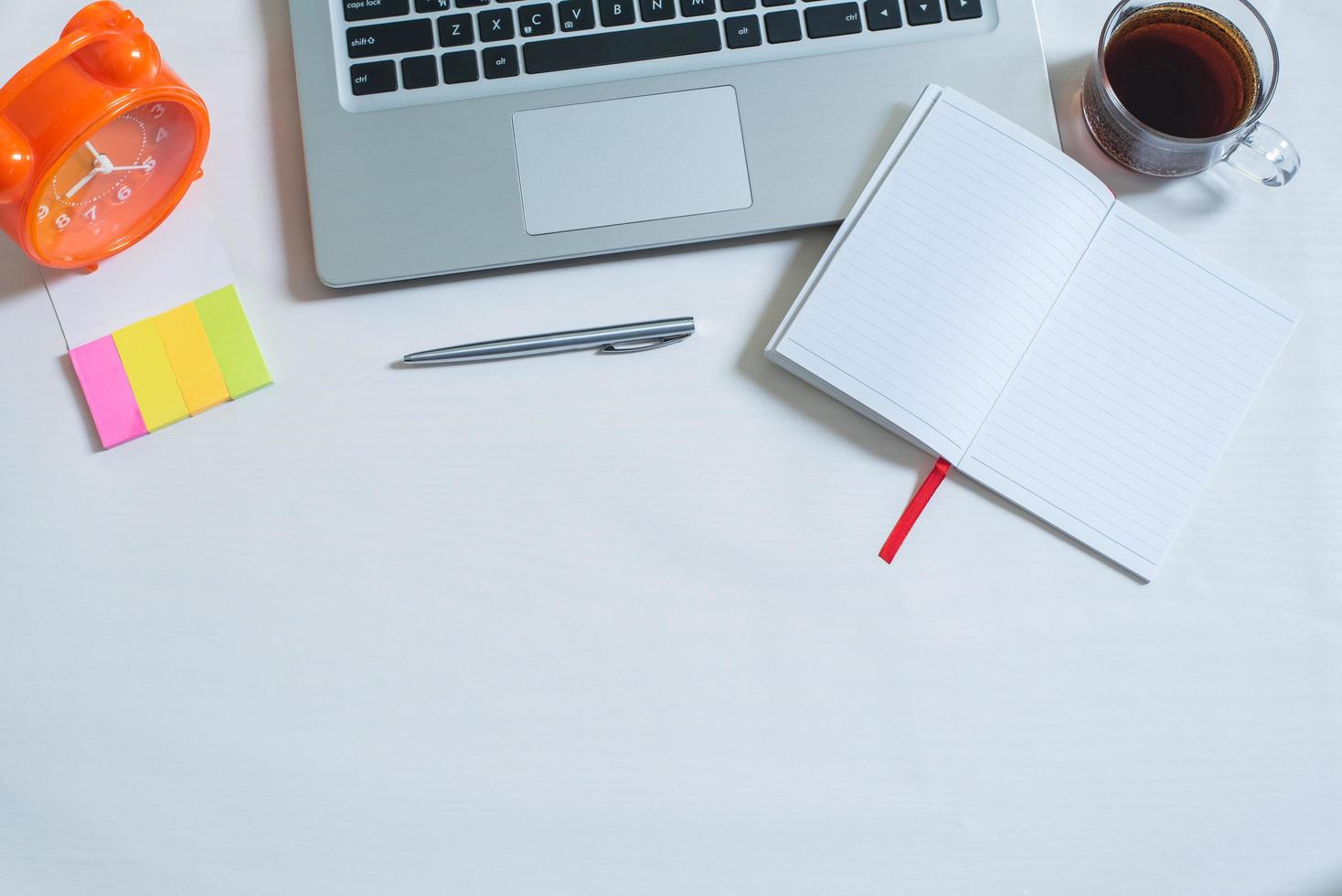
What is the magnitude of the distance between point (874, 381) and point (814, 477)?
7cm

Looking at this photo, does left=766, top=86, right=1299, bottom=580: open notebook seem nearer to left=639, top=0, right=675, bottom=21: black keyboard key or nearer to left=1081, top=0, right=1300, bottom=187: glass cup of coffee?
left=1081, top=0, right=1300, bottom=187: glass cup of coffee

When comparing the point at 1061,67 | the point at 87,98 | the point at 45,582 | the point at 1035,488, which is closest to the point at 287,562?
the point at 45,582

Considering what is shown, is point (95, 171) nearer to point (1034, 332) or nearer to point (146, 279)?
point (146, 279)

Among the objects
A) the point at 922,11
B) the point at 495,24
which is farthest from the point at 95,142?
the point at 922,11

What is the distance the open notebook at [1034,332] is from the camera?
543mm

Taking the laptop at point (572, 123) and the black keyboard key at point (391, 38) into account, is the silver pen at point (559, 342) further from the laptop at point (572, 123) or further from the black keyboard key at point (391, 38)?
the black keyboard key at point (391, 38)

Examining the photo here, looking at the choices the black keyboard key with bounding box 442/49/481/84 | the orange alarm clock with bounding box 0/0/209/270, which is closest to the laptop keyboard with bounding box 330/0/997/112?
the black keyboard key with bounding box 442/49/481/84

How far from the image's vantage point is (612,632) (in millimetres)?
544

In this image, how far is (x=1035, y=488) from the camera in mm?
545

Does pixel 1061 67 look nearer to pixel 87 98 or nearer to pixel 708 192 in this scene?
pixel 708 192

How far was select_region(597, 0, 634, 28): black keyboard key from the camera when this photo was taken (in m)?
0.56

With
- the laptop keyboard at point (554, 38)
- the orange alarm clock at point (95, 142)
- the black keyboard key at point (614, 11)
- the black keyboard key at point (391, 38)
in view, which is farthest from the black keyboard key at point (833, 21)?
the orange alarm clock at point (95, 142)

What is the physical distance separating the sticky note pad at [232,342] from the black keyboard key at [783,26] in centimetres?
35

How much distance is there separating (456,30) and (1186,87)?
16.9 inches
